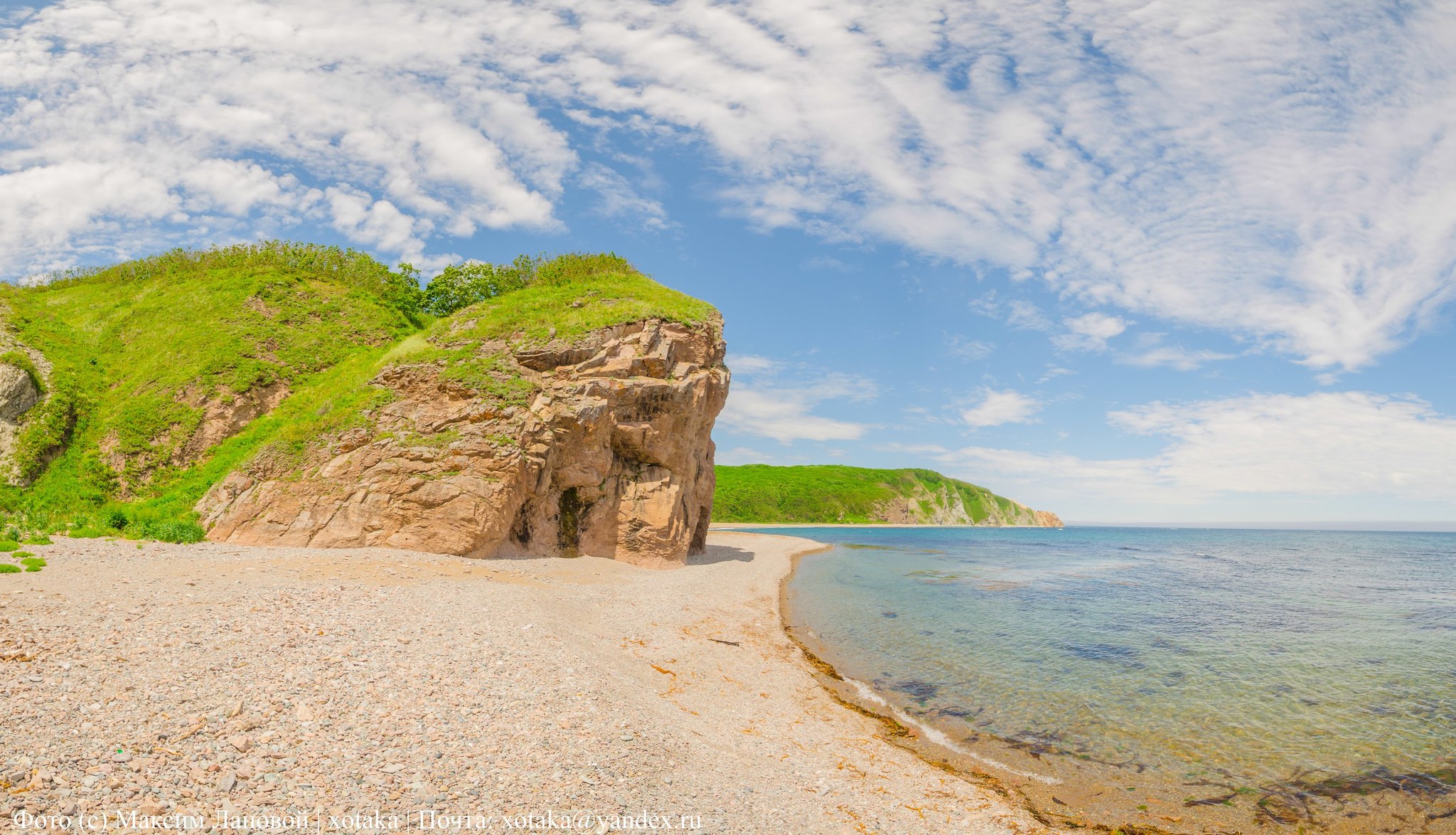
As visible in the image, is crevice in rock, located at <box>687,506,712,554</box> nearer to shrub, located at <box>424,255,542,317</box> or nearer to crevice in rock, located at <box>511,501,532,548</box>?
crevice in rock, located at <box>511,501,532,548</box>

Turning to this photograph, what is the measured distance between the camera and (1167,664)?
1875 cm

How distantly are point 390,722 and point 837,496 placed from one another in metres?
149

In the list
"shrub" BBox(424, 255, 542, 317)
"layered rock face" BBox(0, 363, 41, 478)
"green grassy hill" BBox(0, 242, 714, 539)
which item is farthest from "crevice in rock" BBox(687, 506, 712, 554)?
"layered rock face" BBox(0, 363, 41, 478)

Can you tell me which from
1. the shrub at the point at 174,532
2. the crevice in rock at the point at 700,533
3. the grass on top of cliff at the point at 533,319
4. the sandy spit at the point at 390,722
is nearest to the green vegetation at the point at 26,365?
the shrub at the point at 174,532

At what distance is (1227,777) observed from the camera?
1128 cm

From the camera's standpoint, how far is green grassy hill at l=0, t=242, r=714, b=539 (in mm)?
25938

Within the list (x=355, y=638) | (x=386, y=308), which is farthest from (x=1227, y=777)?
(x=386, y=308)

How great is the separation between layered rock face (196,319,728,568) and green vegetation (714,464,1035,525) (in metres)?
102

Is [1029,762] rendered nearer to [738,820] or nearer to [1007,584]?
[738,820]

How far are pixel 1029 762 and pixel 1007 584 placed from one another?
27355 millimetres

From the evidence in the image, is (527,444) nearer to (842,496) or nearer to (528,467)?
(528,467)

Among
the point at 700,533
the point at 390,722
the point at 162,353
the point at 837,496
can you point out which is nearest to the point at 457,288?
the point at 162,353

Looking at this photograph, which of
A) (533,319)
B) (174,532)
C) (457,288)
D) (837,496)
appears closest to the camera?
(174,532)

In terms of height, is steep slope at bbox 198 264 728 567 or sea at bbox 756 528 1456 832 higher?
steep slope at bbox 198 264 728 567
